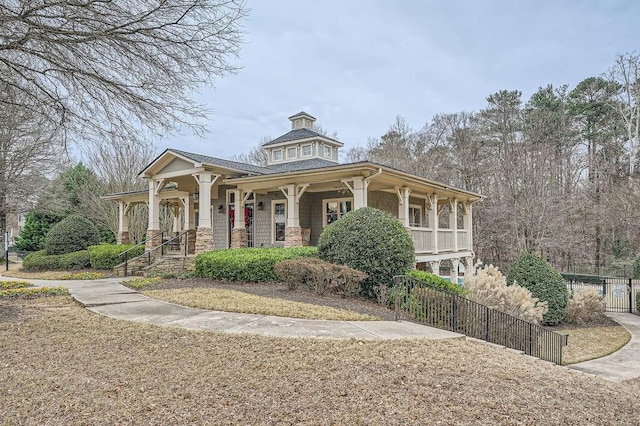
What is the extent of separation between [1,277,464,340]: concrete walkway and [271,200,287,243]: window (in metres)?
8.15

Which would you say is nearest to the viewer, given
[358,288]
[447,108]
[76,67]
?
[76,67]

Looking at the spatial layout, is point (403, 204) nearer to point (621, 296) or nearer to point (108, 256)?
point (621, 296)

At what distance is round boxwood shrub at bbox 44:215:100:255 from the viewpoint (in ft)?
61.7

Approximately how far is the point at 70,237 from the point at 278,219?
10.6m

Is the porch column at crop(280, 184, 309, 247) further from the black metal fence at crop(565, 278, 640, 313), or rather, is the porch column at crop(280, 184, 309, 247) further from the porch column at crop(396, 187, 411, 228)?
the black metal fence at crop(565, 278, 640, 313)

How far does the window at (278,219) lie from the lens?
16141 mm

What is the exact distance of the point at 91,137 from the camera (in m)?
6.73

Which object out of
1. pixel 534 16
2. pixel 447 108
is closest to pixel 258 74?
pixel 534 16

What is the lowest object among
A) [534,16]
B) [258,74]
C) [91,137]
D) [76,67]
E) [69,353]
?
[69,353]

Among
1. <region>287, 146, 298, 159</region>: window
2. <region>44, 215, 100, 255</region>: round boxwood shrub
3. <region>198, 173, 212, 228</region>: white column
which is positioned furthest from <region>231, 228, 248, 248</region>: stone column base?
<region>44, 215, 100, 255</region>: round boxwood shrub

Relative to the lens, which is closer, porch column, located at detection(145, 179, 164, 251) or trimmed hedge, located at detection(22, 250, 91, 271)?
porch column, located at detection(145, 179, 164, 251)

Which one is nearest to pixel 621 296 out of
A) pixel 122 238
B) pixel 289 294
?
pixel 289 294

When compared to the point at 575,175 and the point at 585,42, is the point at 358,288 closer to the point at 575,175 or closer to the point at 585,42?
the point at 585,42

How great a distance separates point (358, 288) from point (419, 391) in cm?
541
